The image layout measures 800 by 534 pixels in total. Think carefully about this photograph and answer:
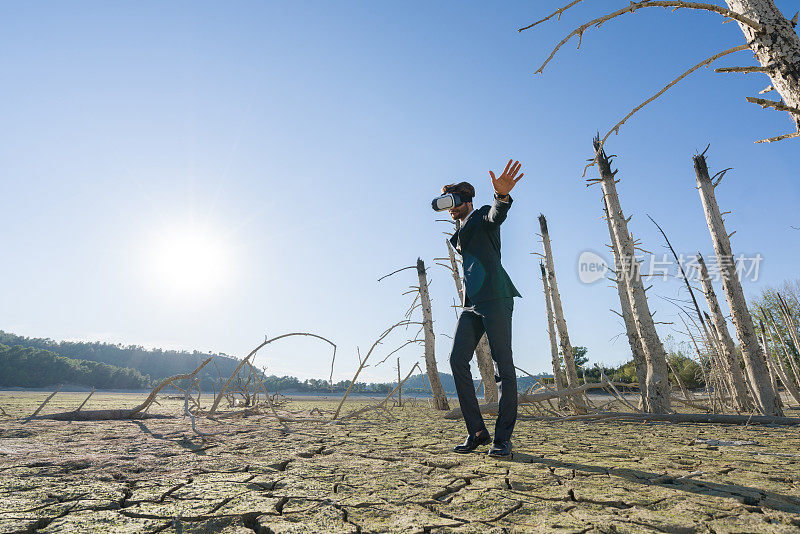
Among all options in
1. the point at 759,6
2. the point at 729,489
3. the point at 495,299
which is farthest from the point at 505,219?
the point at 729,489

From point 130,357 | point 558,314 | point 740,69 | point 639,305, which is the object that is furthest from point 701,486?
point 130,357

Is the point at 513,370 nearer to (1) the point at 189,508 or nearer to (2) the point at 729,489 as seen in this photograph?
(2) the point at 729,489

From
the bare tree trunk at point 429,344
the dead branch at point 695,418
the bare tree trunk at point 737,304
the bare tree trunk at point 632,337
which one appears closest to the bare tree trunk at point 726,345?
the bare tree trunk at point 737,304

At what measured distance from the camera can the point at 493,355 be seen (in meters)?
2.97

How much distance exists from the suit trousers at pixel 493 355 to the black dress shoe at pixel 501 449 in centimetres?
3

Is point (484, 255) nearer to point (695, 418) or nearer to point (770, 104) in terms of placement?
point (770, 104)

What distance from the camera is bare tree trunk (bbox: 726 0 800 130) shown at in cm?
170

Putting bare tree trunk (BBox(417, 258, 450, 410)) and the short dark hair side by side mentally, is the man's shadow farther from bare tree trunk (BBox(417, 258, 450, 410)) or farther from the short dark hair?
bare tree trunk (BBox(417, 258, 450, 410))

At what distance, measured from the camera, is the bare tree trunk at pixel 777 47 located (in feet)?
5.59

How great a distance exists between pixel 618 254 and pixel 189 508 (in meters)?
7.68

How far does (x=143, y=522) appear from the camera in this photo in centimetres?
165

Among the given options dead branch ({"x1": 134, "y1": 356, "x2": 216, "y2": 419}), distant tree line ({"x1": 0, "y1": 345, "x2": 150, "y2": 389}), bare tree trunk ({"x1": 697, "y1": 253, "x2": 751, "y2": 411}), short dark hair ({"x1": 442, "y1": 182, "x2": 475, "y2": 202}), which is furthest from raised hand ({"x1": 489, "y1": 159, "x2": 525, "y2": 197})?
distant tree line ({"x1": 0, "y1": 345, "x2": 150, "y2": 389})

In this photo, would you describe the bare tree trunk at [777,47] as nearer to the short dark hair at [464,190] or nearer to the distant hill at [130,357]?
the short dark hair at [464,190]

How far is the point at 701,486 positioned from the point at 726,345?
7652 mm
